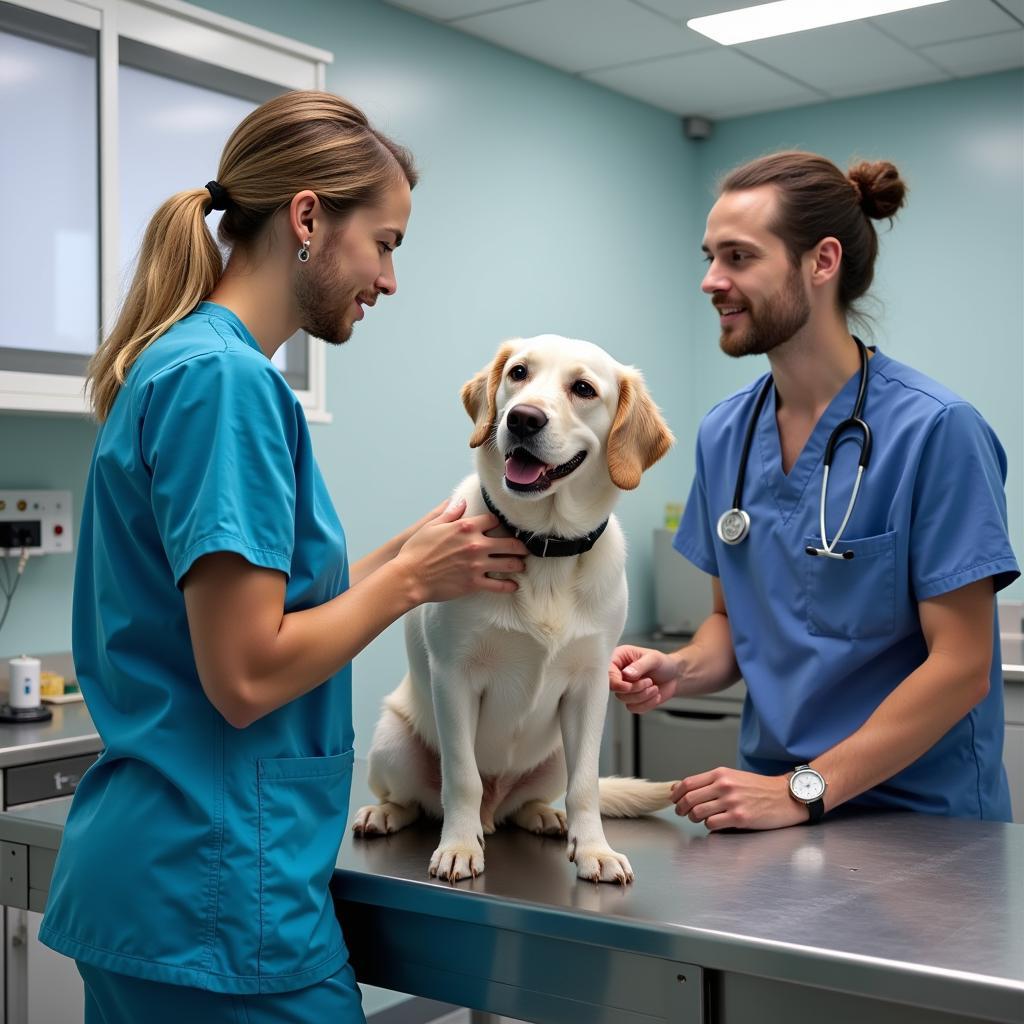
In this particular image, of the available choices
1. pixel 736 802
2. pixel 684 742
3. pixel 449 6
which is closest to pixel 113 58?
pixel 449 6

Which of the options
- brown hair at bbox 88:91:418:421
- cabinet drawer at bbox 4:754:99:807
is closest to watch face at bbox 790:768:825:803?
brown hair at bbox 88:91:418:421

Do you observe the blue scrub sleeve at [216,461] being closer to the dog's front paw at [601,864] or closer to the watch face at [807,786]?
the dog's front paw at [601,864]

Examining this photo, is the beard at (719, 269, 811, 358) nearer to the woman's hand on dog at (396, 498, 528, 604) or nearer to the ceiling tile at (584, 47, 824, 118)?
the woman's hand on dog at (396, 498, 528, 604)

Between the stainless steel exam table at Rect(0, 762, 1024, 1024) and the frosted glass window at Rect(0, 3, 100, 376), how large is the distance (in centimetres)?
132

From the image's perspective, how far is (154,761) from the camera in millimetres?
1212

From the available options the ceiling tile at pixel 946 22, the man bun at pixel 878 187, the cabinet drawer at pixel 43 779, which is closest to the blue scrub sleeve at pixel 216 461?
the man bun at pixel 878 187

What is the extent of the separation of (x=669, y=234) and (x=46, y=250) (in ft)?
10.2

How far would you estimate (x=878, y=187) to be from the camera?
80.0 inches

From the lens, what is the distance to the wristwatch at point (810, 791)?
1630 mm

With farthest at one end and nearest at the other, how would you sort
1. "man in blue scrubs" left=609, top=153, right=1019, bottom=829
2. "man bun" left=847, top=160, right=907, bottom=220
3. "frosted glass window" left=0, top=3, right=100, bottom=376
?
"frosted glass window" left=0, top=3, right=100, bottom=376 → "man bun" left=847, top=160, right=907, bottom=220 → "man in blue scrubs" left=609, top=153, right=1019, bottom=829

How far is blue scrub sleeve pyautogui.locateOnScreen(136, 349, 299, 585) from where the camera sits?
114cm

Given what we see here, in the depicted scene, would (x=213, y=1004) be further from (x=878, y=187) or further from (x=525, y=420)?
(x=878, y=187)

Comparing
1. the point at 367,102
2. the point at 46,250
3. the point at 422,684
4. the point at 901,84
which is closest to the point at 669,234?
the point at 901,84

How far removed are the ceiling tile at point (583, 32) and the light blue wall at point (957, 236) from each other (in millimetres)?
611
